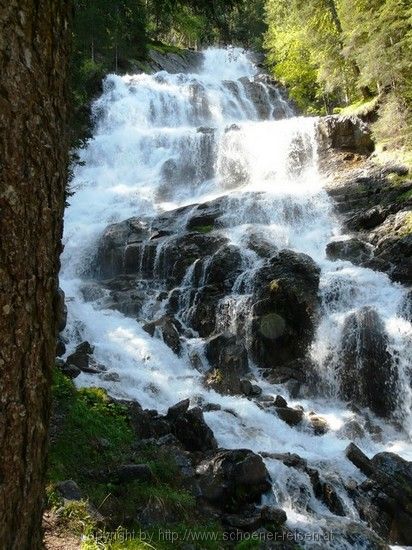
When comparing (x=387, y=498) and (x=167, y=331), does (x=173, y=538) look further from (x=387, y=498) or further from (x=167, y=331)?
(x=167, y=331)

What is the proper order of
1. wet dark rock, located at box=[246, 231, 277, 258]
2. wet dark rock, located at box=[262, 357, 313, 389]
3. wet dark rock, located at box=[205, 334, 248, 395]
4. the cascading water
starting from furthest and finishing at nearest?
wet dark rock, located at box=[246, 231, 277, 258]
wet dark rock, located at box=[262, 357, 313, 389]
wet dark rock, located at box=[205, 334, 248, 395]
the cascading water

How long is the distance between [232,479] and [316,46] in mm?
23744

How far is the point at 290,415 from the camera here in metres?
10.1

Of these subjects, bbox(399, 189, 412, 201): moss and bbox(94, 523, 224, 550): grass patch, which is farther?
bbox(399, 189, 412, 201): moss

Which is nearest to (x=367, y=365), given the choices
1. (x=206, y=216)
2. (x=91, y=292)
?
(x=206, y=216)

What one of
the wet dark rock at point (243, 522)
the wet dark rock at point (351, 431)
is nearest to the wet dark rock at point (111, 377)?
the wet dark rock at point (351, 431)

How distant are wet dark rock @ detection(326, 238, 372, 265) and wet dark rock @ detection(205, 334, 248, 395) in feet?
16.0

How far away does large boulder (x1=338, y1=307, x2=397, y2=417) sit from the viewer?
11.7 m

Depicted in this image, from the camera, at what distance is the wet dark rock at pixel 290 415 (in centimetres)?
1008

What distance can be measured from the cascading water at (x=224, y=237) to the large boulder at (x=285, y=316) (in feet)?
1.10

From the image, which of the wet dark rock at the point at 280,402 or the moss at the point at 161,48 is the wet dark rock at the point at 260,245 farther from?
the moss at the point at 161,48

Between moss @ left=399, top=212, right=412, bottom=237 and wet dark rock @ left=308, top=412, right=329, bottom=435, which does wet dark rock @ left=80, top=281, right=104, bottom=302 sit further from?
moss @ left=399, top=212, right=412, bottom=237

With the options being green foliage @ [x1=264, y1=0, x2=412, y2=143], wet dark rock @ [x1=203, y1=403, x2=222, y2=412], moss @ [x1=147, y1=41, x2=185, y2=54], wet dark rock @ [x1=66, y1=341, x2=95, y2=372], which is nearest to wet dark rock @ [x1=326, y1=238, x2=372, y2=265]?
green foliage @ [x1=264, y1=0, x2=412, y2=143]

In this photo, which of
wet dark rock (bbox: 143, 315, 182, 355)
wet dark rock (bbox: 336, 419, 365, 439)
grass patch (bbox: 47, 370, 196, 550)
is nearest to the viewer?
grass patch (bbox: 47, 370, 196, 550)
